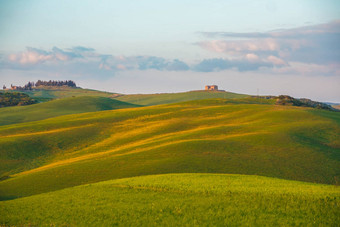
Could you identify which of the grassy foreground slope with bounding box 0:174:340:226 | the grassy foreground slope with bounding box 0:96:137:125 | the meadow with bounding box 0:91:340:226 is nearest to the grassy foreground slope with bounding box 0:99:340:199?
the meadow with bounding box 0:91:340:226

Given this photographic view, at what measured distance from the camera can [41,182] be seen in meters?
35.5

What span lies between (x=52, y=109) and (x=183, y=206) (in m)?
110

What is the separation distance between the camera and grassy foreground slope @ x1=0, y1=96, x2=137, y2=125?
334 ft

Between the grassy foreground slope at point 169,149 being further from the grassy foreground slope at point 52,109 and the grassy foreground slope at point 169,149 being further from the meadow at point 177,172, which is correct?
the grassy foreground slope at point 52,109

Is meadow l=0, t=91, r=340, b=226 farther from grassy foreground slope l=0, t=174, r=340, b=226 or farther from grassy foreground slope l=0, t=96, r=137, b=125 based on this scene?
grassy foreground slope l=0, t=96, r=137, b=125

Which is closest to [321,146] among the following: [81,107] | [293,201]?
[293,201]

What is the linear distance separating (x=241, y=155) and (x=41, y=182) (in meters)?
21.3

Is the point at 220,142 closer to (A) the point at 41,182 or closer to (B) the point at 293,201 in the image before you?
(A) the point at 41,182

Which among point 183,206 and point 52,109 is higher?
point 52,109

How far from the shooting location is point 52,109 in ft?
401

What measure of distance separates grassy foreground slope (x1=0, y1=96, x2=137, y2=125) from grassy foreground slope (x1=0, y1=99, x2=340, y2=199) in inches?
1163

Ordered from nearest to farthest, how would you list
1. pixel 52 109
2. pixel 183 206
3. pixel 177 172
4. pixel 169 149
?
pixel 183 206
pixel 177 172
pixel 169 149
pixel 52 109

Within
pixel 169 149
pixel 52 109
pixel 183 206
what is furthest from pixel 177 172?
pixel 52 109

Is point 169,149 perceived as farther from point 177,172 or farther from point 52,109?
point 52,109
